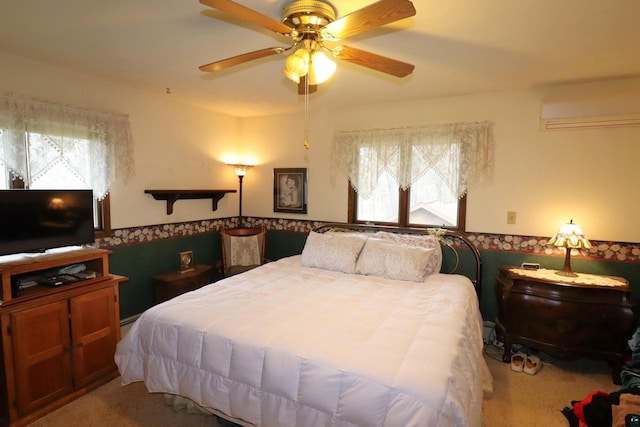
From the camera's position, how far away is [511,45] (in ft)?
7.02

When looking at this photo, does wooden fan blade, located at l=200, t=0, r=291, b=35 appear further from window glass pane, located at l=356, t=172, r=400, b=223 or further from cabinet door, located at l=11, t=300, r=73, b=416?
window glass pane, located at l=356, t=172, r=400, b=223

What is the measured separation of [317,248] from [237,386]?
1649mm

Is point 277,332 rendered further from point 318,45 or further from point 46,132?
point 46,132

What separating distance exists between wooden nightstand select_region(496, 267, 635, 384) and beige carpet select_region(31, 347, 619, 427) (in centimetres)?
19

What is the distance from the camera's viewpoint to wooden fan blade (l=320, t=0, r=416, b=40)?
1.26 m

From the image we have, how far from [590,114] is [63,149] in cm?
438

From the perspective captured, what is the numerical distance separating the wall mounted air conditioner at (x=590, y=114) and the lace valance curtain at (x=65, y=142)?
3.88 m

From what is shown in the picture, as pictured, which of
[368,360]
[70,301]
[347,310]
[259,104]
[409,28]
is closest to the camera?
[368,360]

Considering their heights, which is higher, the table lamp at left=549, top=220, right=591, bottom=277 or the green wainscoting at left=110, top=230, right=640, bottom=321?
the table lamp at left=549, top=220, right=591, bottom=277

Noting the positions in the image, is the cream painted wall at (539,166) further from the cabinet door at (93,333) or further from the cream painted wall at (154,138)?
the cabinet door at (93,333)

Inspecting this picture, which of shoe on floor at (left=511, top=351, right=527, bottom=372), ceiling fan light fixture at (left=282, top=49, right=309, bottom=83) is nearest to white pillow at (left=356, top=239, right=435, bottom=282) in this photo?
shoe on floor at (left=511, top=351, right=527, bottom=372)

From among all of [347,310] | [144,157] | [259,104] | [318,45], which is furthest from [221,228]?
[318,45]

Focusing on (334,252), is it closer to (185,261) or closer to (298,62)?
(185,261)

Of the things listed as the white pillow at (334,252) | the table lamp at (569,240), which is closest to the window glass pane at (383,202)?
the white pillow at (334,252)
